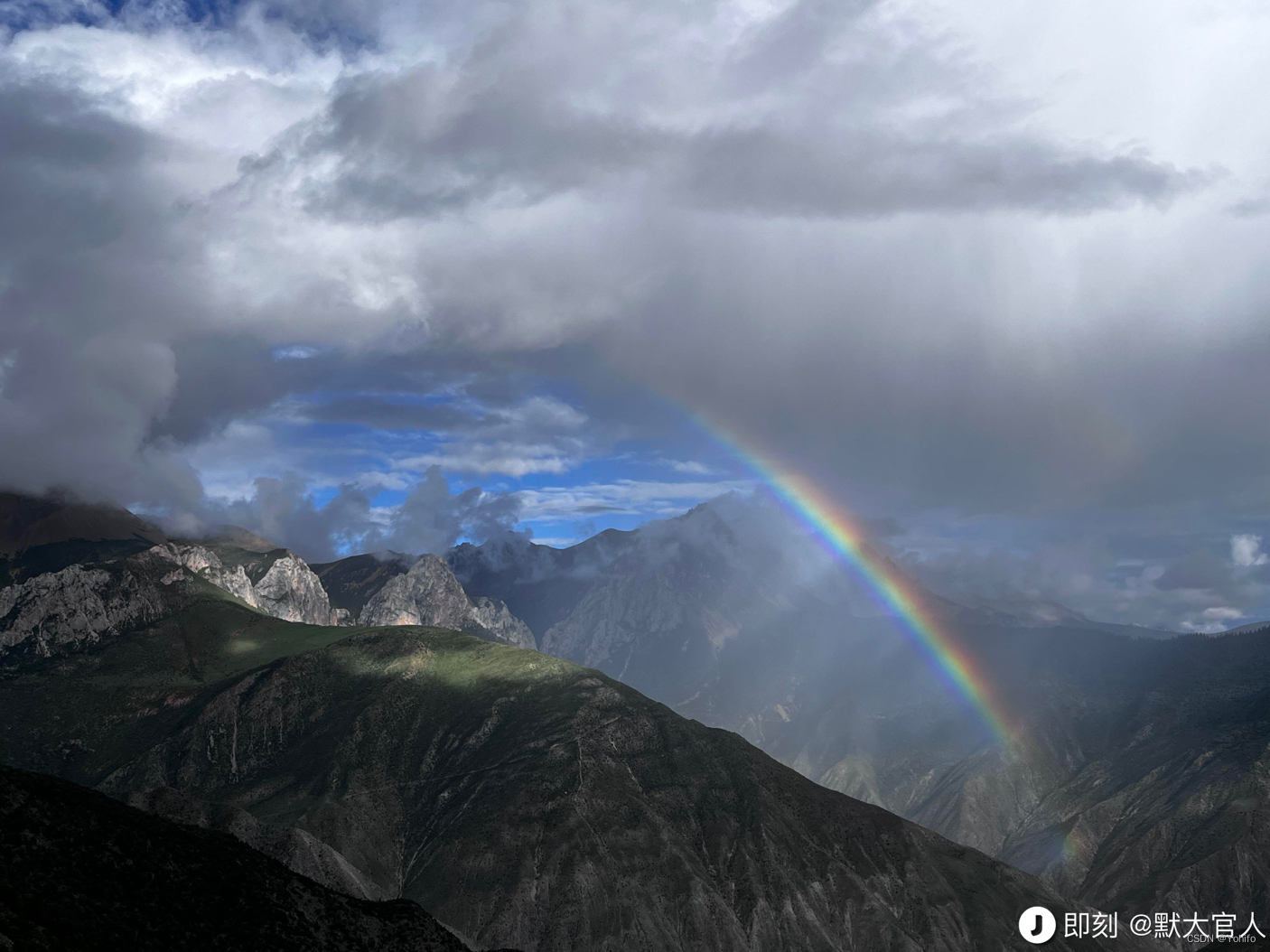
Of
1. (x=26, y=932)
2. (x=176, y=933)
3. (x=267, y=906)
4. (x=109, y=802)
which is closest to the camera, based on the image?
(x=26, y=932)

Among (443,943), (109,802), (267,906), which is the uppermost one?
(109,802)

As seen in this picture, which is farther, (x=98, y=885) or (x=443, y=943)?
(x=443, y=943)

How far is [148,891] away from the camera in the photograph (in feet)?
540

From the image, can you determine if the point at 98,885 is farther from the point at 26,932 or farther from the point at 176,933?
the point at 26,932

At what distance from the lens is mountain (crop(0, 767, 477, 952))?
484 feet

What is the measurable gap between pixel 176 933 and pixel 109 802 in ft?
142

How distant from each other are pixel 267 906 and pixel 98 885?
28466 millimetres

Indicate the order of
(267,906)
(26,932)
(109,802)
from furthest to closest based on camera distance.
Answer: (109,802) → (267,906) → (26,932)

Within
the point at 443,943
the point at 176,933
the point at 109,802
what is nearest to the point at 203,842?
the point at 109,802

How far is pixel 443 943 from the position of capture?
195 m

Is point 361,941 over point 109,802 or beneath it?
beneath

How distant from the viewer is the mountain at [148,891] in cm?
14762

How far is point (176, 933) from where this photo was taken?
15625 cm

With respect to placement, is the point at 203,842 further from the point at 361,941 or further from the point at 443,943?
the point at 443,943
